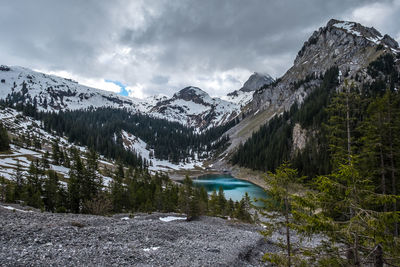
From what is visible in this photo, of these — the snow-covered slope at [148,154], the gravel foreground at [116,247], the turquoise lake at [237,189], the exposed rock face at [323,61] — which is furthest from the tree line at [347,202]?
the snow-covered slope at [148,154]

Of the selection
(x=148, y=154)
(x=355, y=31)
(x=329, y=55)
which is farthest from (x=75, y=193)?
(x=355, y=31)

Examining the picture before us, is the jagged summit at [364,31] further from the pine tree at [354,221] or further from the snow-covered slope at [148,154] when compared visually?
the pine tree at [354,221]

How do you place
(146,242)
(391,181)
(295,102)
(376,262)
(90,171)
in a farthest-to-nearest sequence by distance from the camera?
(295,102) < (90,171) < (391,181) < (146,242) < (376,262)

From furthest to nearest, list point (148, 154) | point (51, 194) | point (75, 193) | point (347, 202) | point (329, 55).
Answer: point (148, 154) < point (329, 55) < point (51, 194) < point (75, 193) < point (347, 202)

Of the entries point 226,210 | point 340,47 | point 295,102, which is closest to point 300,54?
point 340,47

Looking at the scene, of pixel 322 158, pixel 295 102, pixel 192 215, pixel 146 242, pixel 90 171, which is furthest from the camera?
pixel 295 102

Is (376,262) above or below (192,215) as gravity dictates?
above

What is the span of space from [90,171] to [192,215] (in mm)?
19767

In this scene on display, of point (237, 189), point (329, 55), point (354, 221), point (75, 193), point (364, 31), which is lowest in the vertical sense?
point (237, 189)

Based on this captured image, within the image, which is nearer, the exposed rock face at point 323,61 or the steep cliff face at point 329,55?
the exposed rock face at point 323,61

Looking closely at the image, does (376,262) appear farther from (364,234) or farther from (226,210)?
(226,210)

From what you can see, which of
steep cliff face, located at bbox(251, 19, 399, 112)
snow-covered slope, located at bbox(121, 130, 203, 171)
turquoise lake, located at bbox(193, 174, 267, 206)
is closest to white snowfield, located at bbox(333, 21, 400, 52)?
steep cliff face, located at bbox(251, 19, 399, 112)

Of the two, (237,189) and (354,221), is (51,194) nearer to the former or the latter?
(354,221)

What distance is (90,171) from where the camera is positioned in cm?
3375
